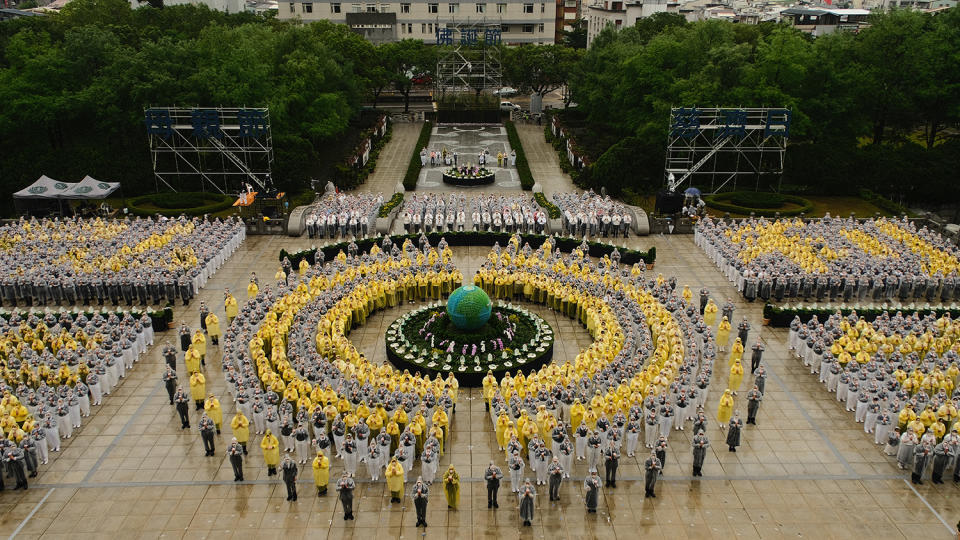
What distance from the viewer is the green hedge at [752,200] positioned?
40.8 metres

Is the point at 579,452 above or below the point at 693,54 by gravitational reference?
below

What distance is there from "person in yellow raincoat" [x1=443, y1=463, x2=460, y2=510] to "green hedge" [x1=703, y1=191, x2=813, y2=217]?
96.7 ft

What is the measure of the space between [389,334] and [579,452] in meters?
8.63

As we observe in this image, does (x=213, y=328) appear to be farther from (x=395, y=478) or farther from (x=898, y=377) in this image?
(x=898, y=377)

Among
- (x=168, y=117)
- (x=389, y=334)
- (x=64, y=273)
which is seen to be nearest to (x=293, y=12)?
(x=168, y=117)

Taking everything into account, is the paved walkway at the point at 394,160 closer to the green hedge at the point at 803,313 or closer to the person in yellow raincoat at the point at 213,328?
the person in yellow raincoat at the point at 213,328

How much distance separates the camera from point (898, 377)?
2100 centimetres

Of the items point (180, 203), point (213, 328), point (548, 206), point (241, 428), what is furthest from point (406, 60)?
point (241, 428)

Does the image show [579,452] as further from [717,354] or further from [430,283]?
[430,283]

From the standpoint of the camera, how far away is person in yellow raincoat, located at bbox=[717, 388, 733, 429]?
66.4ft

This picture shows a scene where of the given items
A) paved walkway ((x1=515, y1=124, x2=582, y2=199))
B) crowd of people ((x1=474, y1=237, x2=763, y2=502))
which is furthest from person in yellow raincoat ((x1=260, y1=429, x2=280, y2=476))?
paved walkway ((x1=515, y1=124, x2=582, y2=199))

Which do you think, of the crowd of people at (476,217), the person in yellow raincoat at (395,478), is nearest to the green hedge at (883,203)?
the crowd of people at (476,217)

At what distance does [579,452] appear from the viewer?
61.8 ft

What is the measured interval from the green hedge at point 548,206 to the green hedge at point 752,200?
983cm
